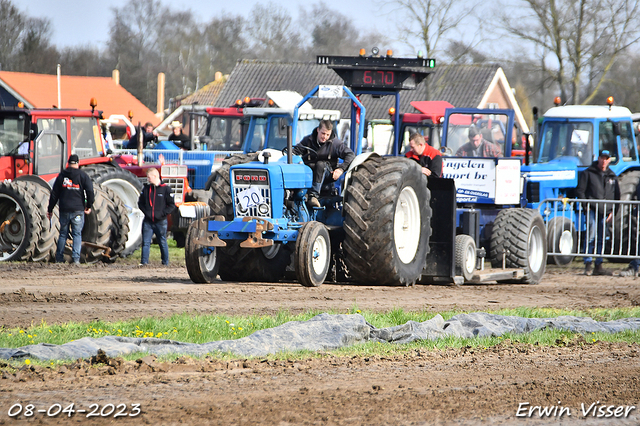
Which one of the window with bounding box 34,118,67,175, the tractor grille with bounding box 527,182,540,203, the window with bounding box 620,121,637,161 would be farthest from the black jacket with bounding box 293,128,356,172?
the window with bounding box 620,121,637,161

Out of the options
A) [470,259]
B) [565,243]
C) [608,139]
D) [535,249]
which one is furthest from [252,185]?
[608,139]

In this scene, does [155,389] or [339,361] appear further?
[339,361]

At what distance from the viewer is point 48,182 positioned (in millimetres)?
14852

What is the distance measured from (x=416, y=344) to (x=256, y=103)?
1537cm

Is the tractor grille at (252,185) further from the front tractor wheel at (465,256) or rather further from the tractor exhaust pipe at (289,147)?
the front tractor wheel at (465,256)

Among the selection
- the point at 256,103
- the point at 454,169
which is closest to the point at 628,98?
the point at 256,103

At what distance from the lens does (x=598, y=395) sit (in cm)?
535

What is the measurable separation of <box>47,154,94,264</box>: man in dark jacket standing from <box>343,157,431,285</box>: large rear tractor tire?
5.05 m

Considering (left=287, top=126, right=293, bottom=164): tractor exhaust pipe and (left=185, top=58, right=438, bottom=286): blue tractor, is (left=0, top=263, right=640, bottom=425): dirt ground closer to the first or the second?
(left=185, top=58, right=438, bottom=286): blue tractor

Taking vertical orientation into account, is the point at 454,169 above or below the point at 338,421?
above

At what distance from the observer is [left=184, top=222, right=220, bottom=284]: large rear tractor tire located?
33.8ft

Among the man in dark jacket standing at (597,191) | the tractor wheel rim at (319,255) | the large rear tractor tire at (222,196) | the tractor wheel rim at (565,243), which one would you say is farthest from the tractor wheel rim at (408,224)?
the man in dark jacket standing at (597,191)

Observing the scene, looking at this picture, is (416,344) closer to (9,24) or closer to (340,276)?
(340,276)

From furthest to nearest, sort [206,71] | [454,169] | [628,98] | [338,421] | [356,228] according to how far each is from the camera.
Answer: [206,71]
[628,98]
[454,169]
[356,228]
[338,421]
